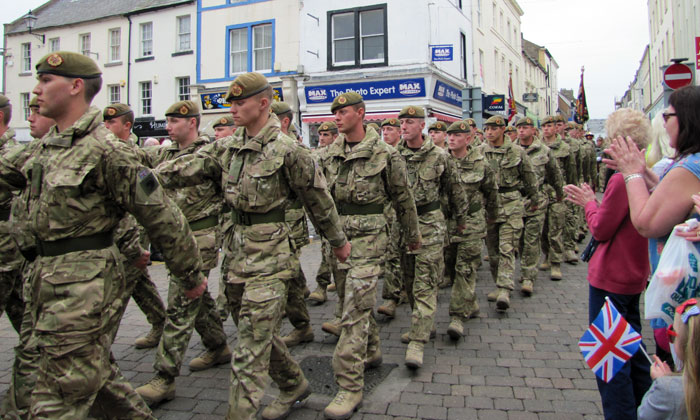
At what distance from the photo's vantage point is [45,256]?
2631mm

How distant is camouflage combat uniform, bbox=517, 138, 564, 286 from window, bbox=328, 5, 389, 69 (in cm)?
1305

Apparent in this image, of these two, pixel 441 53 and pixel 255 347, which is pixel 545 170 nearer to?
pixel 255 347

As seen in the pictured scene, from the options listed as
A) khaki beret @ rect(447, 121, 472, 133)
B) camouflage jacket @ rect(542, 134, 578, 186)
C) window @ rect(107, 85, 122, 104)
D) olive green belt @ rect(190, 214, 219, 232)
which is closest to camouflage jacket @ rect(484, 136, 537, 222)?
khaki beret @ rect(447, 121, 472, 133)

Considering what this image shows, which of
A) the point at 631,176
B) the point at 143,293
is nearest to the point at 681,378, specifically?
the point at 631,176

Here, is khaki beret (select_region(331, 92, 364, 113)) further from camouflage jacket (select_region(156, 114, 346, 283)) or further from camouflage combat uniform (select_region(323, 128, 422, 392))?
camouflage jacket (select_region(156, 114, 346, 283))

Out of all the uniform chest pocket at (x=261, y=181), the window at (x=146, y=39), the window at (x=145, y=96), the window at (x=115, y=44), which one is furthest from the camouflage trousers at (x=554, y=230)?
the window at (x=115, y=44)

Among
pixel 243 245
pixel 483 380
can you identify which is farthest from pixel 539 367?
pixel 243 245

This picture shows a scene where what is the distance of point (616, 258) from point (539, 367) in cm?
159

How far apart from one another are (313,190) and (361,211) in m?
0.85

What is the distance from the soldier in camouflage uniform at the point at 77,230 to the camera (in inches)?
99.7

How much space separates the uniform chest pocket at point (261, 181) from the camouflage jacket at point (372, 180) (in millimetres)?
1012

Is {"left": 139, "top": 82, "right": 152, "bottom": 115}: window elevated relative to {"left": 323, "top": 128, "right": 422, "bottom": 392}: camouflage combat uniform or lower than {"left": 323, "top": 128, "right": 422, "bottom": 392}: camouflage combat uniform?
elevated

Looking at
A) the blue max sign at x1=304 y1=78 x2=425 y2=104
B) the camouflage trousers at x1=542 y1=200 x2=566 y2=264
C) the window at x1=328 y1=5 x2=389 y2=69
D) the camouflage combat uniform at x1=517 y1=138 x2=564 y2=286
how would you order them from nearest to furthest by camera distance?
the camouflage combat uniform at x1=517 y1=138 x2=564 y2=286 → the camouflage trousers at x1=542 y1=200 x2=566 y2=264 → the blue max sign at x1=304 y1=78 x2=425 y2=104 → the window at x1=328 y1=5 x2=389 y2=69

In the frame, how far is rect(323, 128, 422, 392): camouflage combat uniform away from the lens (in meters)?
3.95
